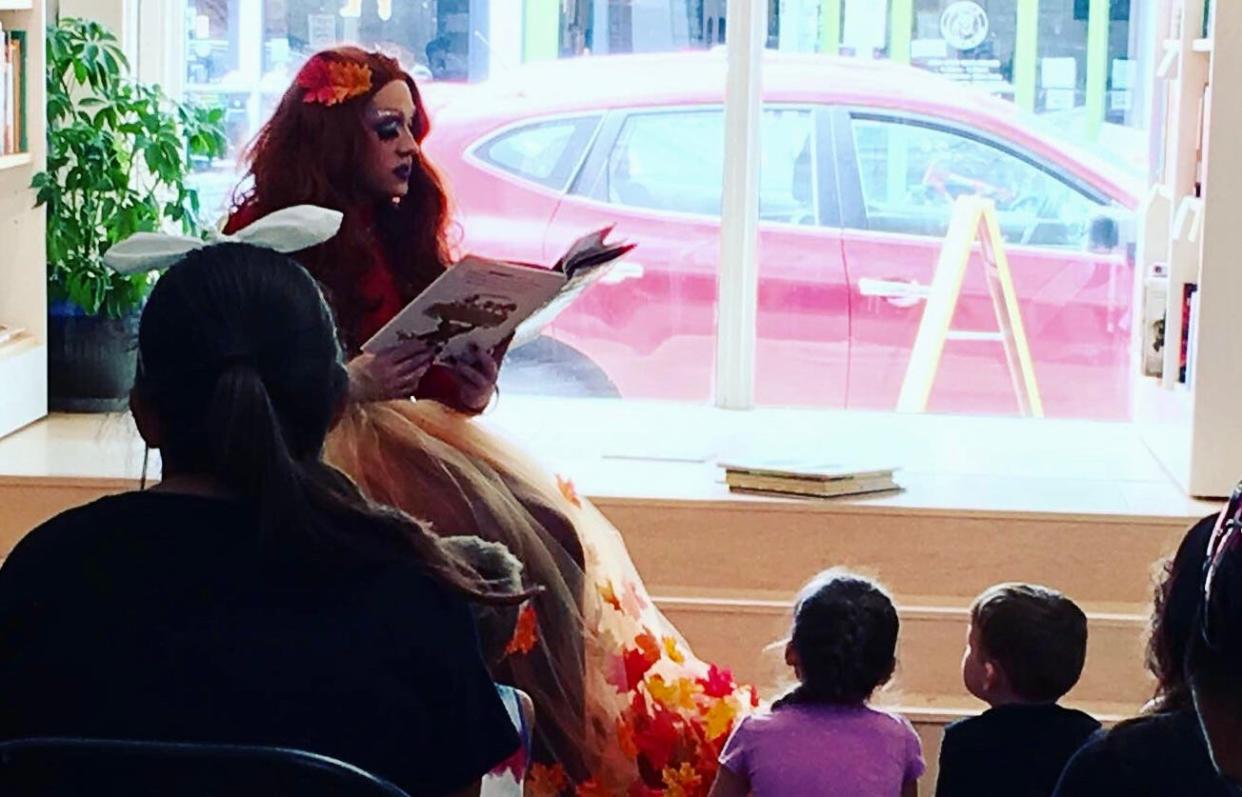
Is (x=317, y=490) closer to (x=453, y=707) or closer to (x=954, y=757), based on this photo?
(x=453, y=707)

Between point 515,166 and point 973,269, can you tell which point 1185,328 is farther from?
point 515,166

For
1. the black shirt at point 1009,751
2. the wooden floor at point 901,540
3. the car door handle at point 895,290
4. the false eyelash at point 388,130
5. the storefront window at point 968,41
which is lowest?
the wooden floor at point 901,540

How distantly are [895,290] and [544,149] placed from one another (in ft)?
3.22

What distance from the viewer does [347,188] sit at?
300 cm

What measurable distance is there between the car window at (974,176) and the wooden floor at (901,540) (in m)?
1.11

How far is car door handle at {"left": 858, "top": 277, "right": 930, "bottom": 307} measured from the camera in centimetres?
545

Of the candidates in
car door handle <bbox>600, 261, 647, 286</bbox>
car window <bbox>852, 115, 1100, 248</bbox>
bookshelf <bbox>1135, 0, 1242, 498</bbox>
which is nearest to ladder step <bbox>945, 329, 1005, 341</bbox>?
car window <bbox>852, 115, 1100, 248</bbox>

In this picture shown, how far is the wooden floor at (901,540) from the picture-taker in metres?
3.74

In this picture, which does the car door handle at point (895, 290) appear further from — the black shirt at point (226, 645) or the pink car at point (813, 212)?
the black shirt at point (226, 645)

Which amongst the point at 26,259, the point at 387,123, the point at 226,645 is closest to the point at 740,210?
the point at 26,259

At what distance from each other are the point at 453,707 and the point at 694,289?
3931mm

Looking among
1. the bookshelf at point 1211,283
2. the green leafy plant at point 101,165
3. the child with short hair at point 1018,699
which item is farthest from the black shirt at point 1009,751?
the green leafy plant at point 101,165

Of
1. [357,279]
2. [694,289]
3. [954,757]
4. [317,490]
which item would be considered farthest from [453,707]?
[694,289]

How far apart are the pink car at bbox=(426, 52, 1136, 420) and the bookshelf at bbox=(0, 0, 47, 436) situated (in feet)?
3.68
